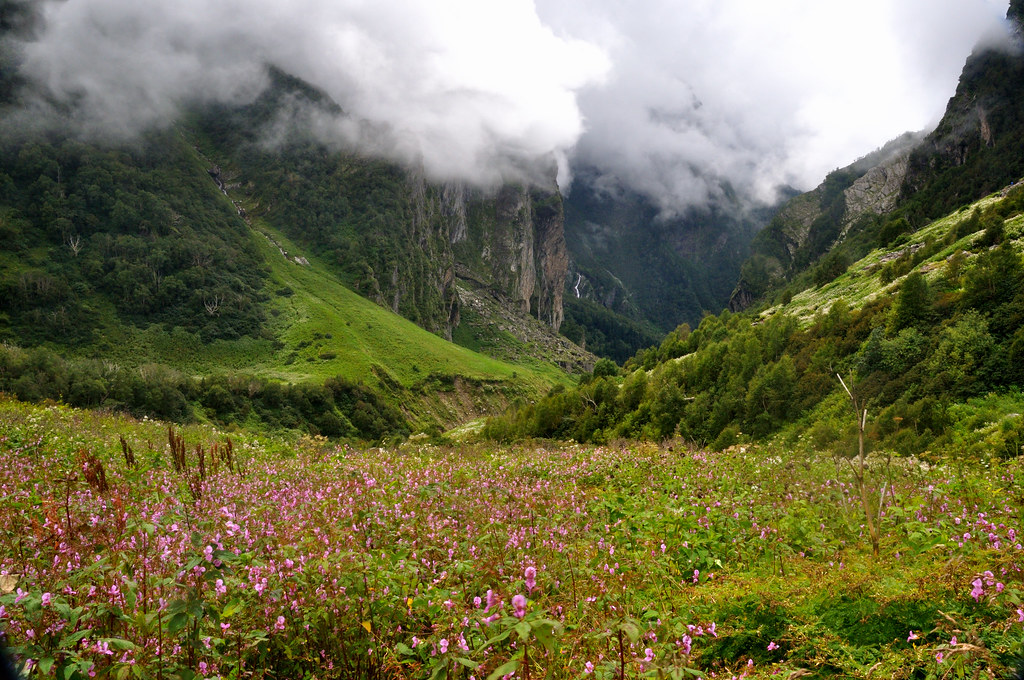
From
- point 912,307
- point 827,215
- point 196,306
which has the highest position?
point 827,215

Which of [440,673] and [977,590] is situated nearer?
[440,673]

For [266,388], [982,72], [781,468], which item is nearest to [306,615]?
[781,468]

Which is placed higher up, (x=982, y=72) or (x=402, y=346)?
(x=982, y=72)

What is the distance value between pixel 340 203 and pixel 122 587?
635ft

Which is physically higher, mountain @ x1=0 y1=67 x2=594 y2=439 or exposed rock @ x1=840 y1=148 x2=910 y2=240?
exposed rock @ x1=840 y1=148 x2=910 y2=240

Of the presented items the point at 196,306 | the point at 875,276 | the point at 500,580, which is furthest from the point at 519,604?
the point at 196,306

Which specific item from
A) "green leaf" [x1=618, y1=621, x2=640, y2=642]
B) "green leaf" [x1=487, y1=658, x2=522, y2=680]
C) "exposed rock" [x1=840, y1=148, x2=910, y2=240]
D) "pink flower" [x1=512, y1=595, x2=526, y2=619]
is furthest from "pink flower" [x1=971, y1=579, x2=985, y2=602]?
"exposed rock" [x1=840, y1=148, x2=910, y2=240]

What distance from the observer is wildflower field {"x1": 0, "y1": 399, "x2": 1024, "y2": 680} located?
2.90 meters

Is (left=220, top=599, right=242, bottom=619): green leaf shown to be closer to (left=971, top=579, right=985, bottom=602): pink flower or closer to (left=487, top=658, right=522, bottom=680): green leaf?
(left=487, top=658, right=522, bottom=680): green leaf

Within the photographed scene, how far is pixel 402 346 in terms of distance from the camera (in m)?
118

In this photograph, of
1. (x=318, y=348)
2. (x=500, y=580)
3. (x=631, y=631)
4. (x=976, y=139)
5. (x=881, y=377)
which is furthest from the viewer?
(x=318, y=348)

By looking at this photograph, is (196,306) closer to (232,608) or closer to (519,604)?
(232,608)

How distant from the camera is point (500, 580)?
14.6ft

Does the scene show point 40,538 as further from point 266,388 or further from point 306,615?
point 266,388
